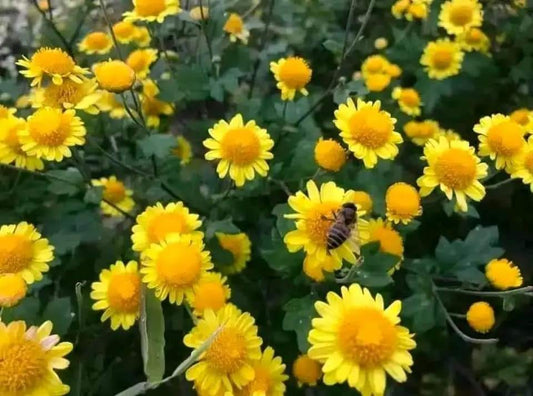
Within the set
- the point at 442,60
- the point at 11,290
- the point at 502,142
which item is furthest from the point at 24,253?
the point at 442,60

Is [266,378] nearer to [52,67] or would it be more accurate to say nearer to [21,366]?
[21,366]

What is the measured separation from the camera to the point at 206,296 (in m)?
1.16

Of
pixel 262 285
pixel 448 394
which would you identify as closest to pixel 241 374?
pixel 262 285

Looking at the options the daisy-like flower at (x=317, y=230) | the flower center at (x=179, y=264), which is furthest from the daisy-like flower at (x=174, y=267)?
the daisy-like flower at (x=317, y=230)

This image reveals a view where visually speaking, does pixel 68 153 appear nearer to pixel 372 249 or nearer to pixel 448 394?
pixel 372 249

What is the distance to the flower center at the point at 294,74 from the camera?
1395 millimetres

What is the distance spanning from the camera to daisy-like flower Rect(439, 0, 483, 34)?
5.88 ft

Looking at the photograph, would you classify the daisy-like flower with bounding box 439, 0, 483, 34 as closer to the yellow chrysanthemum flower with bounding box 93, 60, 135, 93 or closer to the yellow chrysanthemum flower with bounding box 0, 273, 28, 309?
the yellow chrysanthemum flower with bounding box 93, 60, 135, 93

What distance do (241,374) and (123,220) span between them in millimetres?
754

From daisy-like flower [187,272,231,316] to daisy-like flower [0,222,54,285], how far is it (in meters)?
0.24

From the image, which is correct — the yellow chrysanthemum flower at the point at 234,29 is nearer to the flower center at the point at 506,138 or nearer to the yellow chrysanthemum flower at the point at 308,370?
the flower center at the point at 506,138

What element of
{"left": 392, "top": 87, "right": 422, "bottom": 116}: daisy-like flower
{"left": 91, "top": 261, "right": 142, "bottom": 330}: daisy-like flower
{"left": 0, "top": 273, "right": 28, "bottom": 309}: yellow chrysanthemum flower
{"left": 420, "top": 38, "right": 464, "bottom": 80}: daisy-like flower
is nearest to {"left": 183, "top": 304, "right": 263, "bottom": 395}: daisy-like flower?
{"left": 91, "top": 261, "right": 142, "bottom": 330}: daisy-like flower

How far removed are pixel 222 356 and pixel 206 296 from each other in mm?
108

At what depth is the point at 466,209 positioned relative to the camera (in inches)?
49.1
